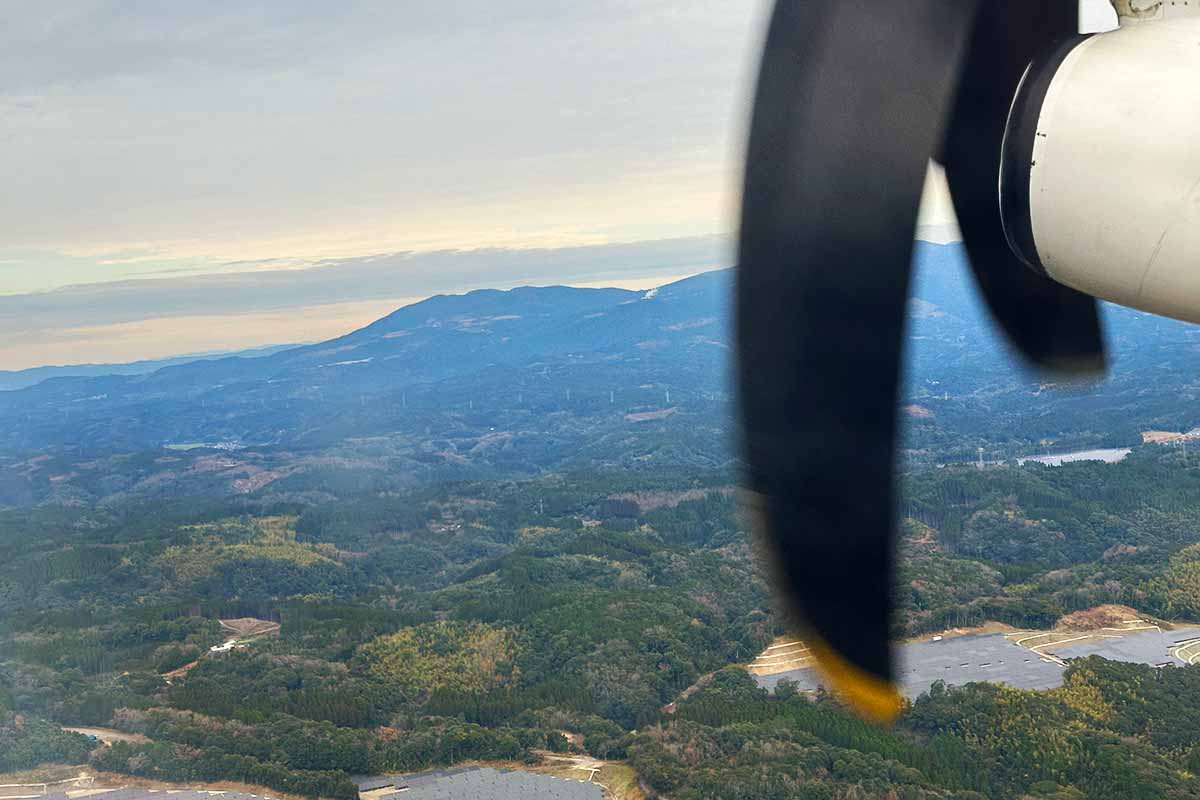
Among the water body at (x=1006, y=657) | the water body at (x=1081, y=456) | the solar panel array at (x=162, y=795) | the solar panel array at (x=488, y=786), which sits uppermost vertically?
the solar panel array at (x=162, y=795)

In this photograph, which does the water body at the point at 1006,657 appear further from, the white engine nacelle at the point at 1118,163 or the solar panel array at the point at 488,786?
the white engine nacelle at the point at 1118,163

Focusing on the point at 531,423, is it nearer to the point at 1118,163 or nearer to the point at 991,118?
the point at 991,118

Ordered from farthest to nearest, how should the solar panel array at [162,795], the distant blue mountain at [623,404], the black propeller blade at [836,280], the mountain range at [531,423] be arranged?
the mountain range at [531,423] < the distant blue mountain at [623,404] < the solar panel array at [162,795] < the black propeller blade at [836,280]

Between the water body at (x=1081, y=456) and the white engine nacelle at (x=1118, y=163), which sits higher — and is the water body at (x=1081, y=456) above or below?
below

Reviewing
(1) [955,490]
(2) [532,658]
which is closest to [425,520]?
(1) [955,490]

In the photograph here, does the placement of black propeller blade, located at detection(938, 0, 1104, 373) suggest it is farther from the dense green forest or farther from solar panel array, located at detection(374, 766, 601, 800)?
solar panel array, located at detection(374, 766, 601, 800)

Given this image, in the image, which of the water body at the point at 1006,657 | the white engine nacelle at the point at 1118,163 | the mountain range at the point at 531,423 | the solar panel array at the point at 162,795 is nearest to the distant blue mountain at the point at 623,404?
the mountain range at the point at 531,423

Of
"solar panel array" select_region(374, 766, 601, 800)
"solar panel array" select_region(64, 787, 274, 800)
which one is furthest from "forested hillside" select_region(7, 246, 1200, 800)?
"solar panel array" select_region(374, 766, 601, 800)

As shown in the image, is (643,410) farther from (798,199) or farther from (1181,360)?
(798,199)
